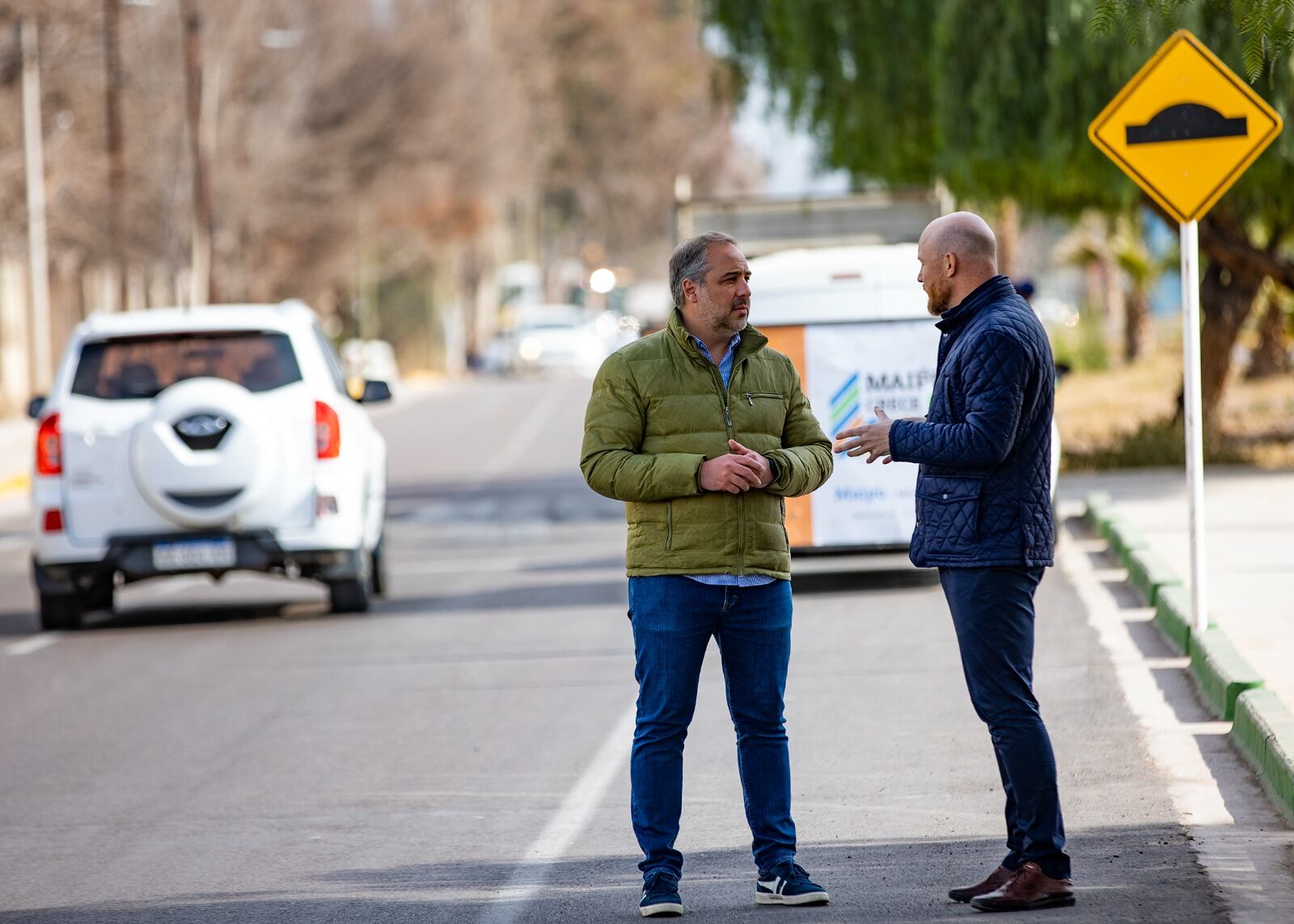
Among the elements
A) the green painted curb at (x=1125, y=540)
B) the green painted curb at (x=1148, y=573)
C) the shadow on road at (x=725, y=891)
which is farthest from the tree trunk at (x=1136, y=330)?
the shadow on road at (x=725, y=891)

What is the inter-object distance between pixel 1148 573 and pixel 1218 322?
10606mm

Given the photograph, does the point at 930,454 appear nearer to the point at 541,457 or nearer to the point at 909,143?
the point at 909,143

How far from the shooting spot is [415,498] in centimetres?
2491

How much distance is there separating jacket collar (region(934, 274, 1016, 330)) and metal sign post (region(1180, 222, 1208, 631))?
4436mm

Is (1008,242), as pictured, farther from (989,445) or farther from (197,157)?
(989,445)

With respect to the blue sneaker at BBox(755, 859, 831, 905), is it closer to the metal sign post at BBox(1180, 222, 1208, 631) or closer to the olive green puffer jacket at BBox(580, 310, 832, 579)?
the olive green puffer jacket at BBox(580, 310, 832, 579)

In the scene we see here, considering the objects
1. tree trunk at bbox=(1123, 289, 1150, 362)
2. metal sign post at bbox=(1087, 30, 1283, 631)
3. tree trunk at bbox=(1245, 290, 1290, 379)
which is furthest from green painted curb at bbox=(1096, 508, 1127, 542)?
tree trunk at bbox=(1123, 289, 1150, 362)

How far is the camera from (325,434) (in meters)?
13.6

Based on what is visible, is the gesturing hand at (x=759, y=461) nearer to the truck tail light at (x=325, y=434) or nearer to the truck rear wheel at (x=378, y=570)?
the truck tail light at (x=325, y=434)

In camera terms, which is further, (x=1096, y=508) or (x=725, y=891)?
(x=1096, y=508)

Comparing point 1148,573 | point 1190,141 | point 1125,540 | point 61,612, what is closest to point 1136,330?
point 1125,540

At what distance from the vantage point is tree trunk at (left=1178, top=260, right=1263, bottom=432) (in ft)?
75.3

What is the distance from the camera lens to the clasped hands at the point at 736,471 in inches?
238

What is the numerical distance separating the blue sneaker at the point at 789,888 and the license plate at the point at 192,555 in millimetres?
7642
